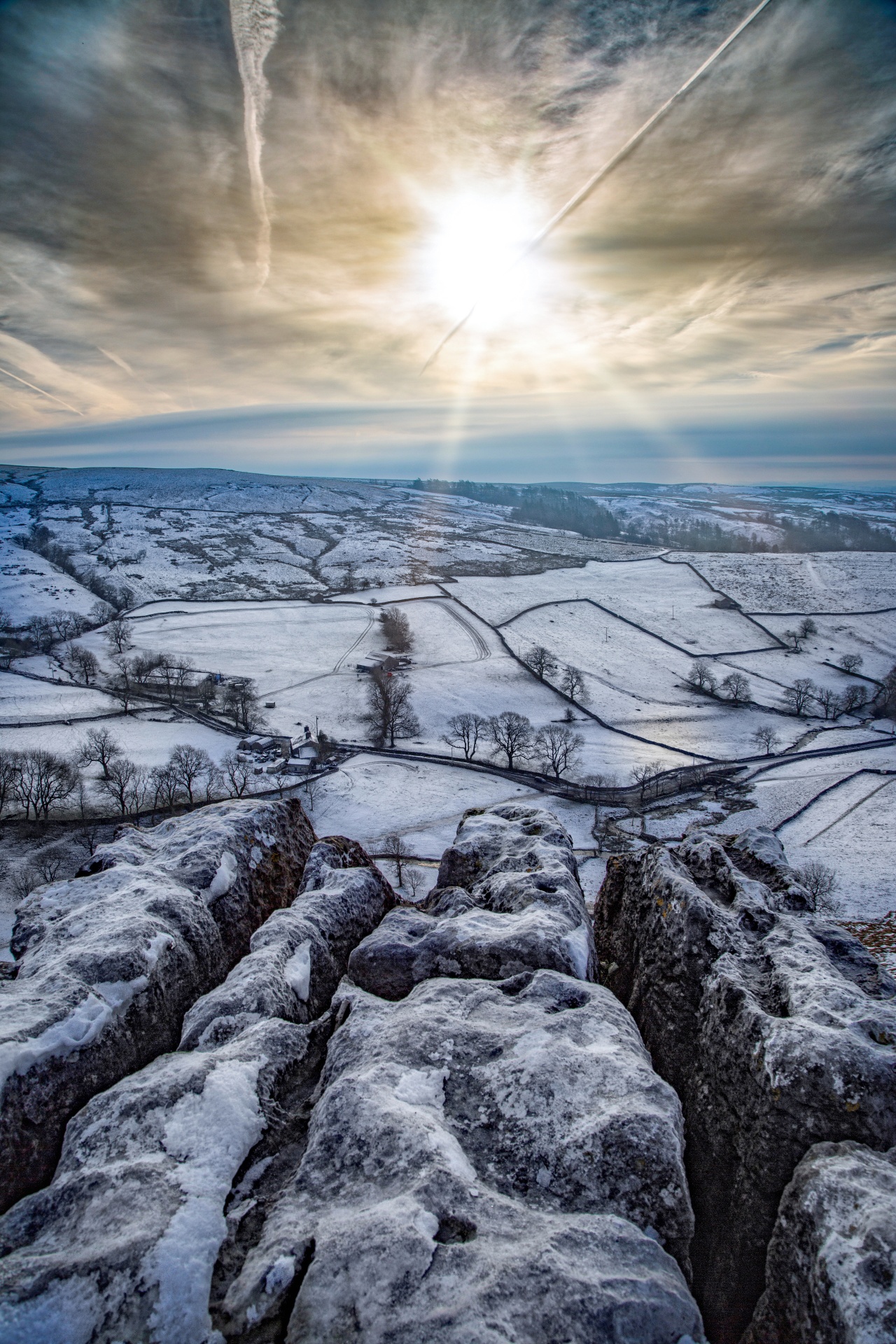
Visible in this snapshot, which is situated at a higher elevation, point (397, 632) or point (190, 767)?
point (397, 632)

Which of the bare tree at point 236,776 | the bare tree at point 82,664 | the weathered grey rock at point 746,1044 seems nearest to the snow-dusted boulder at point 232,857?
the weathered grey rock at point 746,1044

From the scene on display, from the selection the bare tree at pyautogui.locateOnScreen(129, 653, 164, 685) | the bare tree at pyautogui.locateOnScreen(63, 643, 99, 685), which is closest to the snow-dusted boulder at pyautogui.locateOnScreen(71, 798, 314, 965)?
the bare tree at pyautogui.locateOnScreen(129, 653, 164, 685)

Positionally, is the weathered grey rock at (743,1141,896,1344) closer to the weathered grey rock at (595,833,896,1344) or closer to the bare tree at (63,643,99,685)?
the weathered grey rock at (595,833,896,1344)

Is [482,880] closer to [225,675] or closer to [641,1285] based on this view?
[641,1285]

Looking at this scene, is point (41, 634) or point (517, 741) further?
point (41, 634)

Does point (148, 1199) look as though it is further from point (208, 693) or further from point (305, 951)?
point (208, 693)

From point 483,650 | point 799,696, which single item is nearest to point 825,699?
point 799,696

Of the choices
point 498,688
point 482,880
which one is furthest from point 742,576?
point 482,880
